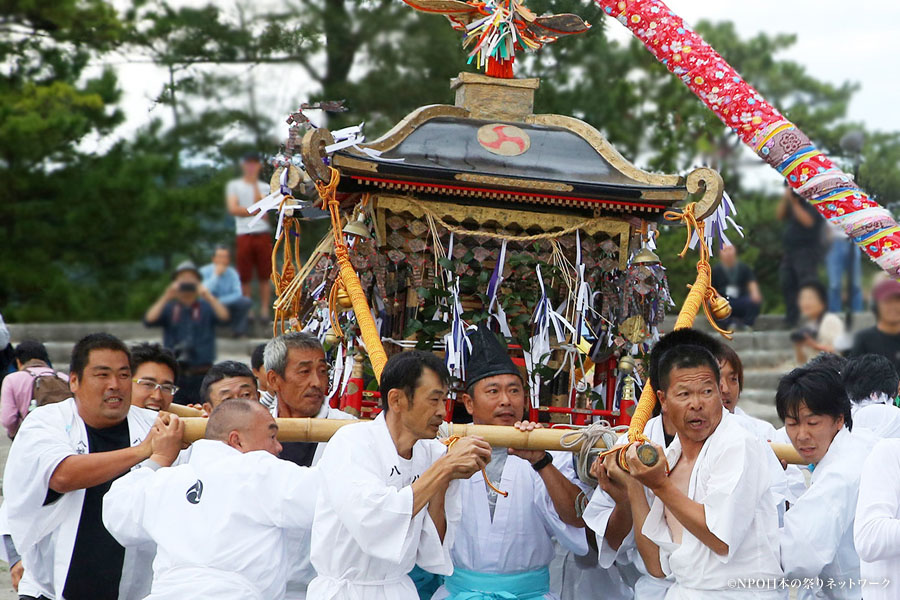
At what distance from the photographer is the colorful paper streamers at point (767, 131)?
445 centimetres

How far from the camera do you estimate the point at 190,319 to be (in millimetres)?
7996

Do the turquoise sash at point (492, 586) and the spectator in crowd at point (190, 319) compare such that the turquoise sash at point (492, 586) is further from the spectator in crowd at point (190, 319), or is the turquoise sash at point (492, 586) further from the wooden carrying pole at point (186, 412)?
the spectator in crowd at point (190, 319)

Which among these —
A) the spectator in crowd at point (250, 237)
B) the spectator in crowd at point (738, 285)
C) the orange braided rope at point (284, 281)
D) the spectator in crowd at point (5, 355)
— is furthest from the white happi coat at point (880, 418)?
the spectator in crowd at point (5, 355)

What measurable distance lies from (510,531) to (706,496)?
3.13 feet

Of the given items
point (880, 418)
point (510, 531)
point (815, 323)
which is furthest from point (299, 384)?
point (815, 323)

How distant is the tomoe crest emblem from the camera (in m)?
3.44

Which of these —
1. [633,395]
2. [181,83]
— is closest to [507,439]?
[633,395]

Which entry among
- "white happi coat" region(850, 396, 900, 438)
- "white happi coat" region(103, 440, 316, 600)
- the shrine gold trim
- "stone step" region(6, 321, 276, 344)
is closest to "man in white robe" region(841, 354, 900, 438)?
"white happi coat" region(850, 396, 900, 438)

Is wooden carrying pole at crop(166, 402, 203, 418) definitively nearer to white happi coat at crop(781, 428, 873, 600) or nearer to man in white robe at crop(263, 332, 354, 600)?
man in white robe at crop(263, 332, 354, 600)

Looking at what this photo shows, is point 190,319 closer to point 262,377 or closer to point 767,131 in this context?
point 262,377

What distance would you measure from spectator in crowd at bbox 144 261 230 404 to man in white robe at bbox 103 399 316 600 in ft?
14.2

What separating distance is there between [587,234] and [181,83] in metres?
5.93

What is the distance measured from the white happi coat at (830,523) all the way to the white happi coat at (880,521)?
0.30 meters

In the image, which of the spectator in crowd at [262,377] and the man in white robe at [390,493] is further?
the spectator in crowd at [262,377]
